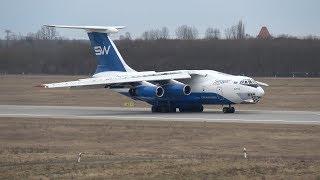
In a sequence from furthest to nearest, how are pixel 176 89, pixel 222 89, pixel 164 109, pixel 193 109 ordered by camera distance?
1. pixel 193 109
2. pixel 164 109
3. pixel 176 89
4. pixel 222 89

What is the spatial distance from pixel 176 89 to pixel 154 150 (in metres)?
16.7

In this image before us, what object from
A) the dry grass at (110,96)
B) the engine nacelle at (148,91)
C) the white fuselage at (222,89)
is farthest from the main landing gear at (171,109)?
the dry grass at (110,96)

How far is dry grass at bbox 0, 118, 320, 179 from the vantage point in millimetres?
19359

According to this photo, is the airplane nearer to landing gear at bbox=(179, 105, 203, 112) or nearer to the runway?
landing gear at bbox=(179, 105, 203, 112)

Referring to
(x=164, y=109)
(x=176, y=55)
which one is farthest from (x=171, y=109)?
(x=176, y=55)

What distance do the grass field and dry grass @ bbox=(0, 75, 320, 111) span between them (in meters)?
16.2

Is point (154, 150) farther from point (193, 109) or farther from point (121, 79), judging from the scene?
point (193, 109)

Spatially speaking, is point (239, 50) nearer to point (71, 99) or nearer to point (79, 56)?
point (79, 56)

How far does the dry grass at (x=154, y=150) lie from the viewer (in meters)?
19.4

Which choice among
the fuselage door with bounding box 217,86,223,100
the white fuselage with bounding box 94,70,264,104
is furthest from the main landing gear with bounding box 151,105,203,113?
the fuselage door with bounding box 217,86,223,100

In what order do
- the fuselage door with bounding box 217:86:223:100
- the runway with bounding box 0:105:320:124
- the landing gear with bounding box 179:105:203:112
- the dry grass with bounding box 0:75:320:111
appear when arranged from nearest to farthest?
the runway with bounding box 0:105:320:124, the fuselage door with bounding box 217:86:223:100, the landing gear with bounding box 179:105:203:112, the dry grass with bounding box 0:75:320:111

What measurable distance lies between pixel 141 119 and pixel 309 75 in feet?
186

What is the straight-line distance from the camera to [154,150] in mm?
24938

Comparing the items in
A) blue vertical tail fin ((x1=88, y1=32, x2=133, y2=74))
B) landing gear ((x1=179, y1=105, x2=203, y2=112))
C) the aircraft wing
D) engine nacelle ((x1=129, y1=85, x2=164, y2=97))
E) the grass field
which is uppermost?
blue vertical tail fin ((x1=88, y1=32, x2=133, y2=74))
